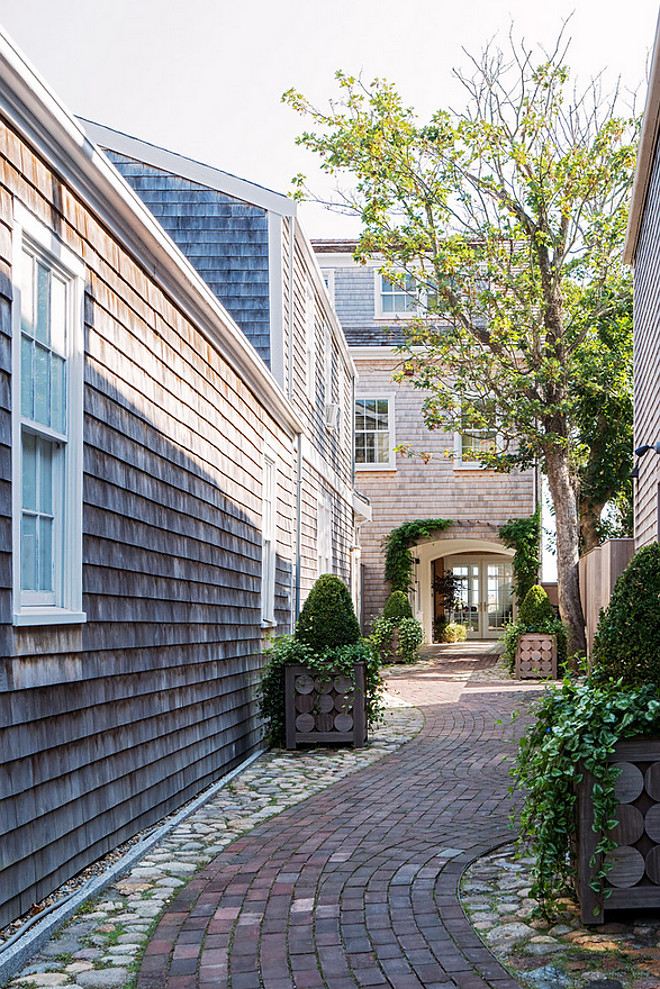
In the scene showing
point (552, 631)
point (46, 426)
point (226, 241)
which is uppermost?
point (226, 241)

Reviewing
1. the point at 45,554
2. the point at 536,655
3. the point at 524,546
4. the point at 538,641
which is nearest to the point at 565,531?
the point at 538,641

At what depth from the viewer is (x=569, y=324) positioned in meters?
16.5

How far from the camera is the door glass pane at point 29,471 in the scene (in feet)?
13.8

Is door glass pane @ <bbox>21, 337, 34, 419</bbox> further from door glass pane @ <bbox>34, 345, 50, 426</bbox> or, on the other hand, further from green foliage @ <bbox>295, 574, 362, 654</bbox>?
green foliage @ <bbox>295, 574, 362, 654</bbox>

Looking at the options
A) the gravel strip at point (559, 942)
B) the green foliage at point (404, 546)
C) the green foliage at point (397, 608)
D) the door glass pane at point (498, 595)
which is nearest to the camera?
the gravel strip at point (559, 942)

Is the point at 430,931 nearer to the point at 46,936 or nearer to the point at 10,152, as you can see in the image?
the point at 46,936

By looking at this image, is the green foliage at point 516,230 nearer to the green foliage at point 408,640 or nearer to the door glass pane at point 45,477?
the green foliage at point 408,640

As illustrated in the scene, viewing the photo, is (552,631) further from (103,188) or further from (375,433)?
(103,188)

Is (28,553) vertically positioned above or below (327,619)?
above

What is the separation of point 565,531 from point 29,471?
13.7 metres

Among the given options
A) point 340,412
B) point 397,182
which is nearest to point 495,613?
point 340,412

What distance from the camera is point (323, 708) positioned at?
881 cm

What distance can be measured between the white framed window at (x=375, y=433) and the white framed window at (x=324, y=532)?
6.32m

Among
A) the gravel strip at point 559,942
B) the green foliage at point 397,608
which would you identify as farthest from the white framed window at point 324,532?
the gravel strip at point 559,942
